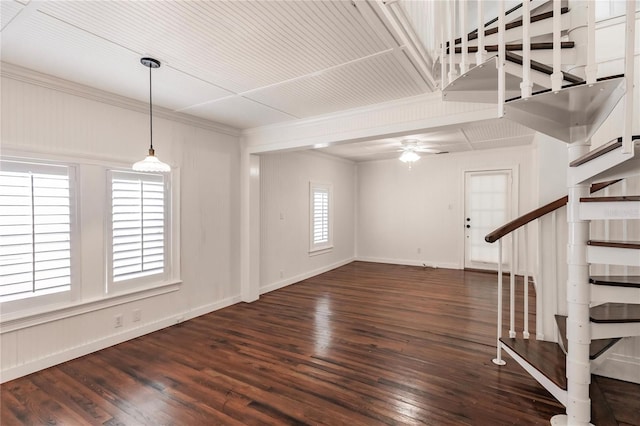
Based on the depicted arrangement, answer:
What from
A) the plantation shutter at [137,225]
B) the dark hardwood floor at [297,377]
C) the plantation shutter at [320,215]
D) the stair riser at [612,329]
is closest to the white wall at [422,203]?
the plantation shutter at [320,215]

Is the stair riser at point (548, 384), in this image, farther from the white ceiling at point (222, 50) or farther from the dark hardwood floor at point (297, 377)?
the white ceiling at point (222, 50)

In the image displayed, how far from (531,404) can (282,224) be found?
4077 mm

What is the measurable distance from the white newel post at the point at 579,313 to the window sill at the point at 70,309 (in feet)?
12.4

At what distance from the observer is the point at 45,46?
219cm

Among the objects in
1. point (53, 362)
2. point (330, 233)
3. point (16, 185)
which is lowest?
point (53, 362)

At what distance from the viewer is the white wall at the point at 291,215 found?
5.05 m

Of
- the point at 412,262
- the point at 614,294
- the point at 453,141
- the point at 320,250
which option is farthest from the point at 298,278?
the point at 614,294

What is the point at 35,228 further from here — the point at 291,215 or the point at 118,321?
the point at 291,215

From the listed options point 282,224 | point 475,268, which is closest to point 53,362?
point 282,224

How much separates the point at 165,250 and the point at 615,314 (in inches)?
160

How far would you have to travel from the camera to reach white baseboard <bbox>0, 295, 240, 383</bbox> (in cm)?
251

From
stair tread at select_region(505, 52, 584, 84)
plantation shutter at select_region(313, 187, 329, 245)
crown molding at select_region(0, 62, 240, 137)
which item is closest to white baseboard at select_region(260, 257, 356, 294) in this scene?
plantation shutter at select_region(313, 187, 329, 245)

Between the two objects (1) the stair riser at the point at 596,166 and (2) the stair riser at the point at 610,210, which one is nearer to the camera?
(1) the stair riser at the point at 596,166

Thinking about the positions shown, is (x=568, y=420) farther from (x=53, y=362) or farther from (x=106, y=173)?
(x=106, y=173)
